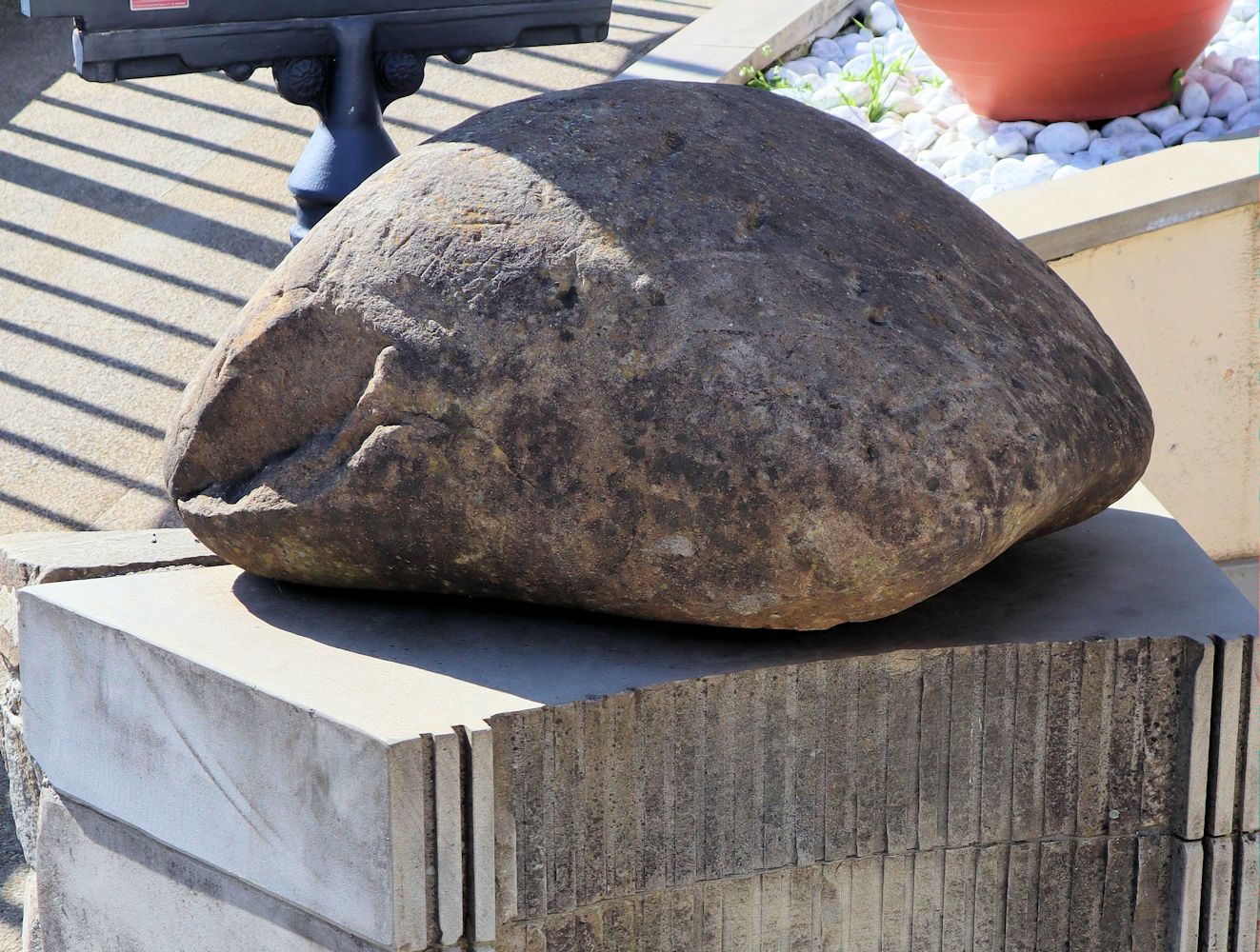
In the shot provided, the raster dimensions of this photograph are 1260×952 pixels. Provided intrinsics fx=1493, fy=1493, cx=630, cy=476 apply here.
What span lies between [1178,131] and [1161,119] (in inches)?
2.6

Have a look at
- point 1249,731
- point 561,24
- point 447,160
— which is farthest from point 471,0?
point 1249,731

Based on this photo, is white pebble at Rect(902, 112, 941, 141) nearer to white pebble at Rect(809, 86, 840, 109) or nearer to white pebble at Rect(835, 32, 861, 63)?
white pebble at Rect(809, 86, 840, 109)

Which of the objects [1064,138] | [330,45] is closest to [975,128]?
[1064,138]

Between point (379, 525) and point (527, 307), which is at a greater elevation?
point (527, 307)

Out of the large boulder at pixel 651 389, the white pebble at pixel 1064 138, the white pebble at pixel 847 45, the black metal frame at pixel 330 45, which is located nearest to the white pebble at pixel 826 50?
the white pebble at pixel 847 45

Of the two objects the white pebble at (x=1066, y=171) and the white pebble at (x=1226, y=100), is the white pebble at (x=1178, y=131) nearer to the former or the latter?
the white pebble at (x=1226, y=100)

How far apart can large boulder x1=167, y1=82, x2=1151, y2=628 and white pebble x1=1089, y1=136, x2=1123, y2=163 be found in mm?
2246

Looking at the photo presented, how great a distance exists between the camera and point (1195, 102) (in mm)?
4438

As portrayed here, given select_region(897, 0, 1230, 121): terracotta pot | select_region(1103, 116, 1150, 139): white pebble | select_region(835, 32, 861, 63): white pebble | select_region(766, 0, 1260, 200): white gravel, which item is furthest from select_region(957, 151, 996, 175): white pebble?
select_region(835, 32, 861, 63): white pebble

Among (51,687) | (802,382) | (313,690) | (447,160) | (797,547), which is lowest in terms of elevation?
(51,687)

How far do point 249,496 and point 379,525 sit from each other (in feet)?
0.77

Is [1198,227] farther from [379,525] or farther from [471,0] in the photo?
[379,525]

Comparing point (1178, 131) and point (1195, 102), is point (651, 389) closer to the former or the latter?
point (1178, 131)

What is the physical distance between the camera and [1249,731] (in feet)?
6.98
